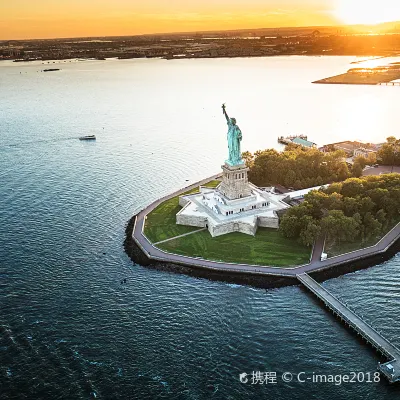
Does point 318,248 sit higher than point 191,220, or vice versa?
point 191,220

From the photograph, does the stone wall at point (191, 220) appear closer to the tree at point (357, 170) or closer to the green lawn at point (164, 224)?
the green lawn at point (164, 224)

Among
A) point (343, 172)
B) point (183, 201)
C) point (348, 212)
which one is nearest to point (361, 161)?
point (343, 172)

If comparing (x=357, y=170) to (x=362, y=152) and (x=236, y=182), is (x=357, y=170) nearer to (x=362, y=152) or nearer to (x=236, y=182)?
(x=362, y=152)

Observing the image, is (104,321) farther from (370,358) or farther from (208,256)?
(370,358)

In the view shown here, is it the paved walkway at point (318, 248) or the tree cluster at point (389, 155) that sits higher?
the tree cluster at point (389, 155)

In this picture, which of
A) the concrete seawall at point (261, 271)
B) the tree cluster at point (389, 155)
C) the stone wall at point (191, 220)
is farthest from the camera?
the tree cluster at point (389, 155)

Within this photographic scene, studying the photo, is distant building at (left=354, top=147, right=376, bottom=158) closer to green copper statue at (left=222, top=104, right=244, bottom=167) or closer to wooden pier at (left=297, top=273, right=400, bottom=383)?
green copper statue at (left=222, top=104, right=244, bottom=167)

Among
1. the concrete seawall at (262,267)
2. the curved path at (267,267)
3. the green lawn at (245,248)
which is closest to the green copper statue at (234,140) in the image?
the green lawn at (245,248)
